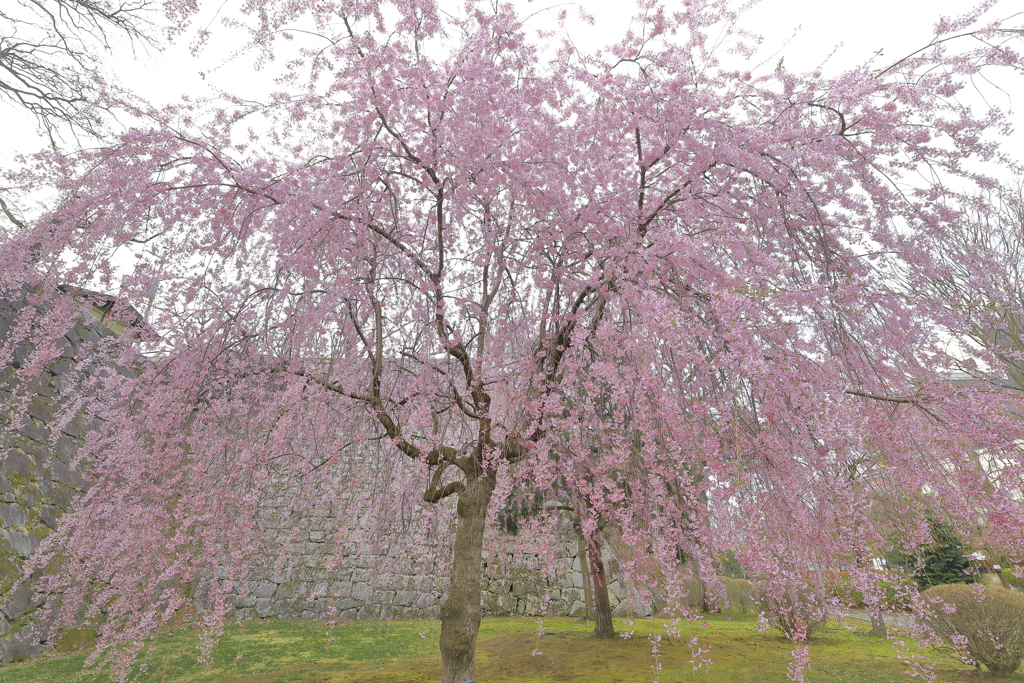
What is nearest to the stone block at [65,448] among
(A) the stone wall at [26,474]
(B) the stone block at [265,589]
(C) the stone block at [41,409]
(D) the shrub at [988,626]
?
(A) the stone wall at [26,474]

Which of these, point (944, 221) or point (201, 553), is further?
point (201, 553)

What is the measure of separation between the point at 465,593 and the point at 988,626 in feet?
16.9

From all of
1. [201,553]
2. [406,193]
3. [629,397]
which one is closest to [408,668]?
[201,553]

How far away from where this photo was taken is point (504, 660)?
219 inches

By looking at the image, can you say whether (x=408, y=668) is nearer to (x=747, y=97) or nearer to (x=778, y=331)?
(x=778, y=331)

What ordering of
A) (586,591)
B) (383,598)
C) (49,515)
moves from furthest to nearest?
(586,591)
(383,598)
(49,515)

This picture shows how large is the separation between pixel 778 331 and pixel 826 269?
96 centimetres

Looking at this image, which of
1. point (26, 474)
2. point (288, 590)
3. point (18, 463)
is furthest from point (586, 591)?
point (18, 463)

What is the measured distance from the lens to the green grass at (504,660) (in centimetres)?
483

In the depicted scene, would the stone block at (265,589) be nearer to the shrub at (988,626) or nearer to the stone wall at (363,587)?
the stone wall at (363,587)

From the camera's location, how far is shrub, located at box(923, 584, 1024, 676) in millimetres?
4820

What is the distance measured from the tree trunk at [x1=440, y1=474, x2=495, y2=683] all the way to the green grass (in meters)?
1.14

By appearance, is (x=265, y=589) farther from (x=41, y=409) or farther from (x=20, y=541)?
(x=41, y=409)

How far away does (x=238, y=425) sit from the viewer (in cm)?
409
